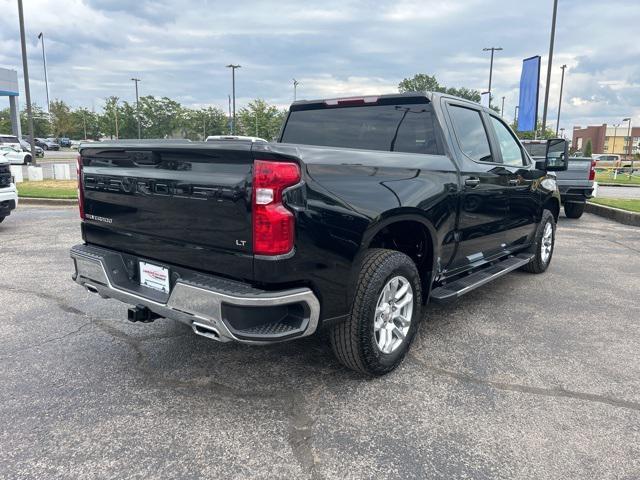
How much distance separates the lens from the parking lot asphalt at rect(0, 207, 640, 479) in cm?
244

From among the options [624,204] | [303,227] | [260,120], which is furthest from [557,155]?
[260,120]

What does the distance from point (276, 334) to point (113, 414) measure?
1.08 metres

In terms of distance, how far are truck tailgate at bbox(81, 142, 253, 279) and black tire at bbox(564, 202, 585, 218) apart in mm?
10848

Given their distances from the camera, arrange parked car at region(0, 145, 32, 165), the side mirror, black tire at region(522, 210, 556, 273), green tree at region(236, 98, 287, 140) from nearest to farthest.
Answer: the side mirror < black tire at region(522, 210, 556, 273) < parked car at region(0, 145, 32, 165) < green tree at region(236, 98, 287, 140)

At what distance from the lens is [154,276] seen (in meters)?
3.05

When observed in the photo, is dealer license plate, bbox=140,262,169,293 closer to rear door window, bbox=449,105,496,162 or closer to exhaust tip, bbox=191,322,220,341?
exhaust tip, bbox=191,322,220,341

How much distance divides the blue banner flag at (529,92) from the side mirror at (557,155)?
16528mm

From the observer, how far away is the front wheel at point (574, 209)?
11.5 metres

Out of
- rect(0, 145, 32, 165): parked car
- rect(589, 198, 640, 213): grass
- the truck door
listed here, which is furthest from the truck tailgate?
rect(0, 145, 32, 165): parked car

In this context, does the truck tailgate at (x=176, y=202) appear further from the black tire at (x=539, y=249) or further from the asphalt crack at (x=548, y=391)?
the black tire at (x=539, y=249)

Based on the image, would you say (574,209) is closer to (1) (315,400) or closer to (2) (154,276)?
(1) (315,400)

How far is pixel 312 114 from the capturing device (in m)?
4.67

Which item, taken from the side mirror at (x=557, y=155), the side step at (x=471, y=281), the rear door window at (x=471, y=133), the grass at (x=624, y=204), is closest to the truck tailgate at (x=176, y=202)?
the side step at (x=471, y=281)

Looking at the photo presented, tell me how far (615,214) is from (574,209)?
3.19 feet
